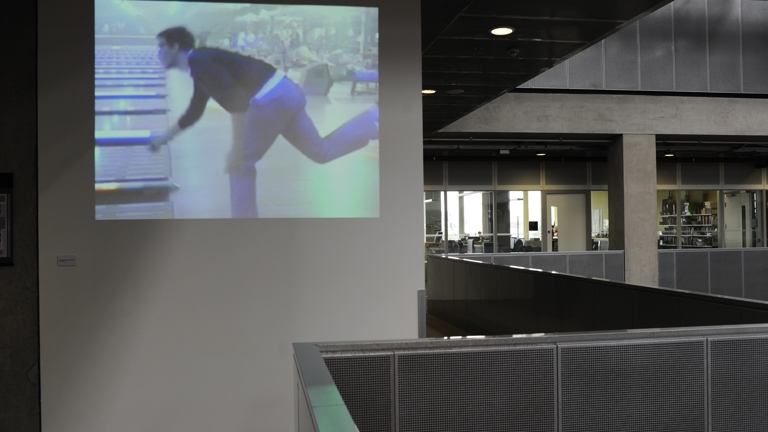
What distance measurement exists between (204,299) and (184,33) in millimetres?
1932

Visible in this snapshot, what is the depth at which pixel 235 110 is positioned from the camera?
17.5 feet

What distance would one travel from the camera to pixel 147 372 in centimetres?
513

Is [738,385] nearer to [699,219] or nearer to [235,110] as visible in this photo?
[235,110]

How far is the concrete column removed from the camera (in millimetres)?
14734

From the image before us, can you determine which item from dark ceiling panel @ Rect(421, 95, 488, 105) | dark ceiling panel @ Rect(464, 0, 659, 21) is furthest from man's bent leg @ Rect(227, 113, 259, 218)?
dark ceiling panel @ Rect(421, 95, 488, 105)

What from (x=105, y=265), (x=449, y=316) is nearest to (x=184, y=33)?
(x=105, y=265)

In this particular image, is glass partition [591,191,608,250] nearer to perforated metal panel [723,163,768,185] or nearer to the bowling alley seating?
perforated metal panel [723,163,768,185]

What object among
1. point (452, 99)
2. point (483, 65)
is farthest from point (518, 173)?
point (483, 65)

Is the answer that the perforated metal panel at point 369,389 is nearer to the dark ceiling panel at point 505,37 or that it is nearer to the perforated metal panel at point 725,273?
the dark ceiling panel at point 505,37

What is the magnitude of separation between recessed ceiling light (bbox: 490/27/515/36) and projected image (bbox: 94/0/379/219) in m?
2.14

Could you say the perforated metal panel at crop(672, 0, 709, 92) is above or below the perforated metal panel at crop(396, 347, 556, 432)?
above

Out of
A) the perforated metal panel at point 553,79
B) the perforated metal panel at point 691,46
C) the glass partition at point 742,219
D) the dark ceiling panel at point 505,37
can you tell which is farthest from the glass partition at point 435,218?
the dark ceiling panel at point 505,37

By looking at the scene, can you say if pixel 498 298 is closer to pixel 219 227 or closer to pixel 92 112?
pixel 219 227

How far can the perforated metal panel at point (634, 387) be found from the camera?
3.88 meters
